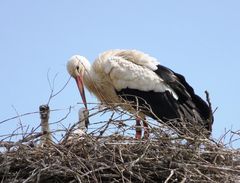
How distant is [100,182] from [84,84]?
3.50 metres

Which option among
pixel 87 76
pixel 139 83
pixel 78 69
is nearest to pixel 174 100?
pixel 139 83

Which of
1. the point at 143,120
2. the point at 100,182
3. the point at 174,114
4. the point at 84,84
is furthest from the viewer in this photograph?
the point at 84,84

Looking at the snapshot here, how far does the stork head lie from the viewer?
9.21m

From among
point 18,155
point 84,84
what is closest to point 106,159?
point 18,155

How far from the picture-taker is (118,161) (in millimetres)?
6152

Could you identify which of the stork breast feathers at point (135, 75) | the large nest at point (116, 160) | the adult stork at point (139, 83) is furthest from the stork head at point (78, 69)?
the large nest at point (116, 160)

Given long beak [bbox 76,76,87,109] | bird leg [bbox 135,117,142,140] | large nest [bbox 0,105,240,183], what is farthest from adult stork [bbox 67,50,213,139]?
large nest [bbox 0,105,240,183]

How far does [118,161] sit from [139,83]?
2.87 m

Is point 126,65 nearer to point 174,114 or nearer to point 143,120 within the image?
point 174,114

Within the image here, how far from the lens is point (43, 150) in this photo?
20.1 feet

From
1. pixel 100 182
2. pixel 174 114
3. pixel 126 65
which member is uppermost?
pixel 126 65

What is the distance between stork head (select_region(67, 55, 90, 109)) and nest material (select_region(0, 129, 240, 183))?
115 inches

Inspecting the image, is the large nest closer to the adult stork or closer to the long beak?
the adult stork

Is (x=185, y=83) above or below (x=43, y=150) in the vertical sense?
above
